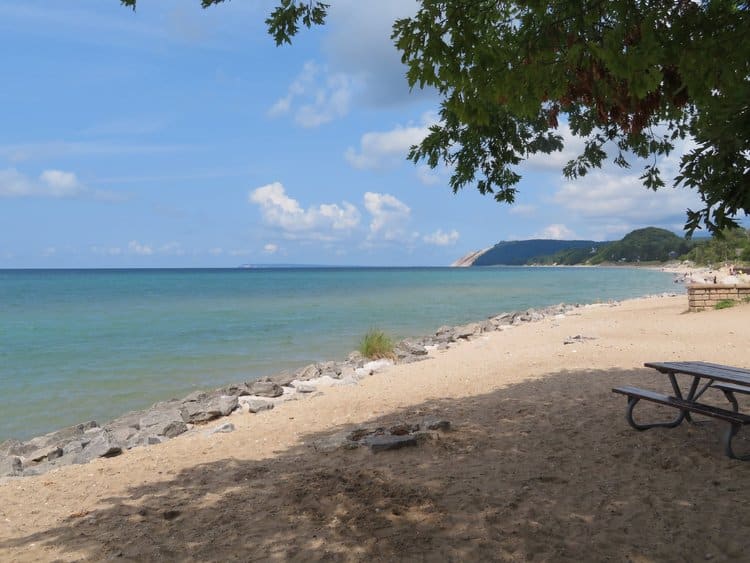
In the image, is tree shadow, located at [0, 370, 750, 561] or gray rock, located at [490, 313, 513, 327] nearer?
tree shadow, located at [0, 370, 750, 561]

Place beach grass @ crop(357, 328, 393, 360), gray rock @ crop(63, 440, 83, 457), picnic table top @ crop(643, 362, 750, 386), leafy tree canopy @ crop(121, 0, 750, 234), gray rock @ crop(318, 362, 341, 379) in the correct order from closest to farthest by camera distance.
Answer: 1. leafy tree canopy @ crop(121, 0, 750, 234)
2. picnic table top @ crop(643, 362, 750, 386)
3. gray rock @ crop(63, 440, 83, 457)
4. gray rock @ crop(318, 362, 341, 379)
5. beach grass @ crop(357, 328, 393, 360)

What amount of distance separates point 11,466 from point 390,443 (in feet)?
16.6

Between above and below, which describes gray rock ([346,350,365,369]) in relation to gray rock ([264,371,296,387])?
above

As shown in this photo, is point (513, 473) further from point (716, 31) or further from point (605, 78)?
point (716, 31)

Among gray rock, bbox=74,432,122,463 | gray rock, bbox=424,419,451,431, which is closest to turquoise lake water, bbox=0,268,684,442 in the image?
gray rock, bbox=74,432,122,463

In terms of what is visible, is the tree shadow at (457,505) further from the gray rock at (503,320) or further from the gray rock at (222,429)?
the gray rock at (503,320)

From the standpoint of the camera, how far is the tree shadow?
3.76 metres

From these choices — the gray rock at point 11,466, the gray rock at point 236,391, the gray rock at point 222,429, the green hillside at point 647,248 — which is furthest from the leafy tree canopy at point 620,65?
the green hillside at point 647,248

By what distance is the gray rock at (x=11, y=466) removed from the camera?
6944 millimetres

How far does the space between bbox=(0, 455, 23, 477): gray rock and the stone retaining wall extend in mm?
18226

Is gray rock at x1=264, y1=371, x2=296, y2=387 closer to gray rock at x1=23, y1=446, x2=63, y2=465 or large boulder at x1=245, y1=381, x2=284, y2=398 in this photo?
large boulder at x1=245, y1=381, x2=284, y2=398

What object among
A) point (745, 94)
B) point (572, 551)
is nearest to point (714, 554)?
point (572, 551)

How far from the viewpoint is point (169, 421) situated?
8.75 m

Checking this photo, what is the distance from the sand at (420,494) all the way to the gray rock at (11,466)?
1.06 meters
